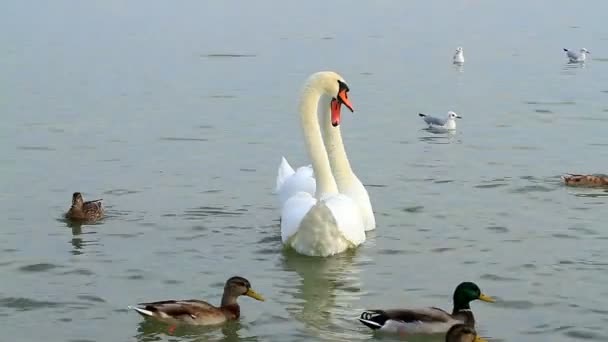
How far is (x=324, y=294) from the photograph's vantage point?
10102mm

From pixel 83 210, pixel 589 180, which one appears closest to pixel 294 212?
pixel 83 210

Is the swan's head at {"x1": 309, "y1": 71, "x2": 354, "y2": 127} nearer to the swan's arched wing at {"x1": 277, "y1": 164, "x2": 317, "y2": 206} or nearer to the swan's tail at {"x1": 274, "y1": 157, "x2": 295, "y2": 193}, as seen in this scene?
the swan's arched wing at {"x1": 277, "y1": 164, "x2": 317, "y2": 206}

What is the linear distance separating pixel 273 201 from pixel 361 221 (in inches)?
92.5

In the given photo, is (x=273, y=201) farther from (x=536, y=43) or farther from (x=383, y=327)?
(x=536, y=43)

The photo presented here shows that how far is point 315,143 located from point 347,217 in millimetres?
1152

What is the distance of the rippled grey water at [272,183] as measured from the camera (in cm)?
971

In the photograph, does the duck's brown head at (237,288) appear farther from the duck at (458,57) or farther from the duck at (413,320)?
the duck at (458,57)

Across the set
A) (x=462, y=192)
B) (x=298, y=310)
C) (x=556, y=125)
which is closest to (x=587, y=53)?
(x=556, y=125)

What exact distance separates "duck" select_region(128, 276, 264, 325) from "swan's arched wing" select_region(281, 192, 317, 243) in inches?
75.7

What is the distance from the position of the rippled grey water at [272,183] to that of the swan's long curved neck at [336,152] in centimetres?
67

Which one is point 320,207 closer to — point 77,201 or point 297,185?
point 297,185

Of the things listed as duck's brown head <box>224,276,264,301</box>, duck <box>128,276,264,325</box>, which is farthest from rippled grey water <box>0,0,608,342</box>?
duck's brown head <box>224,276,264,301</box>

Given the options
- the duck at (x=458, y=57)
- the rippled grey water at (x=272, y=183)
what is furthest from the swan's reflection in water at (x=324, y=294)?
the duck at (x=458, y=57)

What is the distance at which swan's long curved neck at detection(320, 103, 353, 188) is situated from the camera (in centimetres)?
1249
